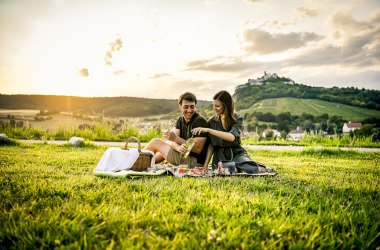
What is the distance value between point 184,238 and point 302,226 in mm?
954

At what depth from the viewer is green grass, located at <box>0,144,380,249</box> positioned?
206 centimetres

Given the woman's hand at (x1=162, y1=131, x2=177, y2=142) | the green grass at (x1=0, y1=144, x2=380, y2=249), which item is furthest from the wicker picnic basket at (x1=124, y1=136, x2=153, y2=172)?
the green grass at (x1=0, y1=144, x2=380, y2=249)

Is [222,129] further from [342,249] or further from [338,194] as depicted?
[342,249]

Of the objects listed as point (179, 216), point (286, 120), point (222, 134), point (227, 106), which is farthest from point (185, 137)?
point (286, 120)

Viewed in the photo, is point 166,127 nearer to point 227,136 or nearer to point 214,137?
point 214,137

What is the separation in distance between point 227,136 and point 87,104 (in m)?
20.0

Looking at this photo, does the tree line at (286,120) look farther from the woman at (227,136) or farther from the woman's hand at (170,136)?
the woman's hand at (170,136)

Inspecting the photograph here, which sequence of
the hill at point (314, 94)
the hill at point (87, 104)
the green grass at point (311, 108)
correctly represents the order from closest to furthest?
1. the hill at point (87, 104)
2. the green grass at point (311, 108)
3. the hill at point (314, 94)

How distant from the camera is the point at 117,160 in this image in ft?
16.4

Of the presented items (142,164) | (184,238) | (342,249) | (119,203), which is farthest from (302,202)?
(142,164)

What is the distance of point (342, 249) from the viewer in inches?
81.6

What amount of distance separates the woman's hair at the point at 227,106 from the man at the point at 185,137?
42 cm

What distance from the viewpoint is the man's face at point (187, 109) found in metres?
5.34

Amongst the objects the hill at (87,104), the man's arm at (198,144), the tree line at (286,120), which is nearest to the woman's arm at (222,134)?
the man's arm at (198,144)
